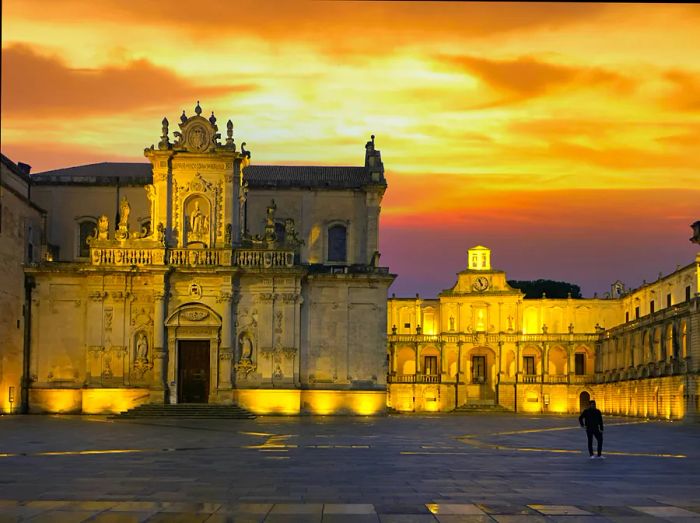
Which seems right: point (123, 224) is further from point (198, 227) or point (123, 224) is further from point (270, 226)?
point (270, 226)

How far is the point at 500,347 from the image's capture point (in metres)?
98.6

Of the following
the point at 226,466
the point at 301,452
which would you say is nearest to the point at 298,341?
the point at 301,452

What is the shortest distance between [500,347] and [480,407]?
8.29m

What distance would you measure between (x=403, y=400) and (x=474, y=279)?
14.2 metres

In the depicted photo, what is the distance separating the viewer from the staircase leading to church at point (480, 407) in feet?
299

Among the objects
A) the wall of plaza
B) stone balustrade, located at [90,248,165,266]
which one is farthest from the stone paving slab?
stone balustrade, located at [90,248,165,266]

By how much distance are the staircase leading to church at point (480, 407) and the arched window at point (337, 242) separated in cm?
3298

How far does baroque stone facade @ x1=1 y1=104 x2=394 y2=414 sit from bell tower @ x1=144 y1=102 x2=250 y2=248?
0.20 ft

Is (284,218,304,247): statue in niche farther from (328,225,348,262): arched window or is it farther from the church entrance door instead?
the church entrance door

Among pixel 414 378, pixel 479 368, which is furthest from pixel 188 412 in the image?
pixel 479 368

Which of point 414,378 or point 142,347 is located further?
point 414,378

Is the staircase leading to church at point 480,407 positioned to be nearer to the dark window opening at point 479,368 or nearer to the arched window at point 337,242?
the dark window opening at point 479,368

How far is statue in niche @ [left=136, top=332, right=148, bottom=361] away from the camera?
5484 centimetres

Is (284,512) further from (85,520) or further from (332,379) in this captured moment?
(332,379)
